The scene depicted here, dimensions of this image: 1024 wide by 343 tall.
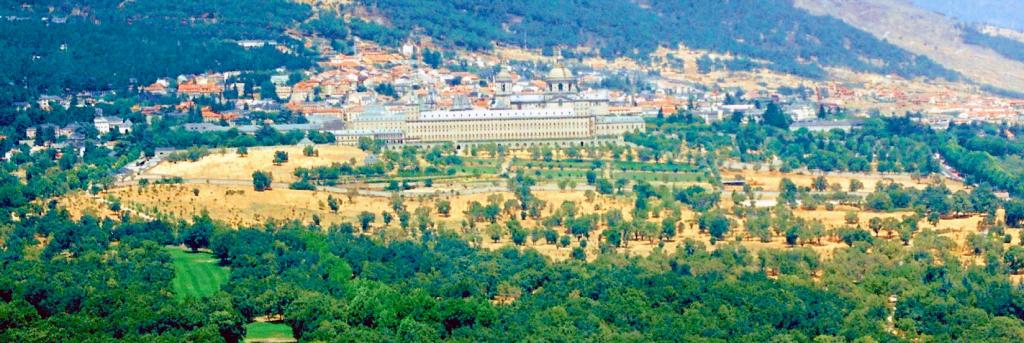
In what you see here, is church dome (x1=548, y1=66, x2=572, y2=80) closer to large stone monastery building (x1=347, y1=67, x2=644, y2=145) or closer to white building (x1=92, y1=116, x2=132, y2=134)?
large stone monastery building (x1=347, y1=67, x2=644, y2=145)

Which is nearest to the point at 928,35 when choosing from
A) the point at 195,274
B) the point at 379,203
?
the point at 379,203

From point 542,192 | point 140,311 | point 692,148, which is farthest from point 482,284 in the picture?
point 692,148

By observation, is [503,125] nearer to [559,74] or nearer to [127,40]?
[559,74]

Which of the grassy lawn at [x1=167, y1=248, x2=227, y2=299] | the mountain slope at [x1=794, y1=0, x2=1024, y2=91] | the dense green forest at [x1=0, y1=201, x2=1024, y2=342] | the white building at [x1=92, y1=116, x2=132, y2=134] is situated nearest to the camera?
the dense green forest at [x1=0, y1=201, x2=1024, y2=342]

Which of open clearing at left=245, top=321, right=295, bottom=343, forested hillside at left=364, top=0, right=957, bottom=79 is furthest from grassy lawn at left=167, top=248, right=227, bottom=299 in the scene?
forested hillside at left=364, top=0, right=957, bottom=79

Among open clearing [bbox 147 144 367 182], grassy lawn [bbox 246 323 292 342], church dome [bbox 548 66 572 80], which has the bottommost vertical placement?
grassy lawn [bbox 246 323 292 342]

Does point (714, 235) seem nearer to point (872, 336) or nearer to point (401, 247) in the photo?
point (401, 247)
